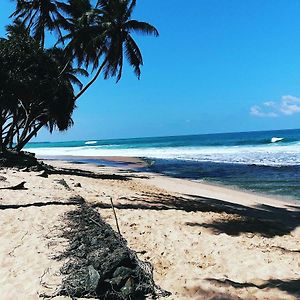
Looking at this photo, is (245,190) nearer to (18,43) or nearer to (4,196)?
(4,196)

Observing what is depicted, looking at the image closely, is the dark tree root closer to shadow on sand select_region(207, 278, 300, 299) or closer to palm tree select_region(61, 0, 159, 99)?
shadow on sand select_region(207, 278, 300, 299)

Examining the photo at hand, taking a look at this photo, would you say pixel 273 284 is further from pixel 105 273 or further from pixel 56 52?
pixel 56 52

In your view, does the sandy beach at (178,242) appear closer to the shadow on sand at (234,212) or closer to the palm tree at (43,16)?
the shadow on sand at (234,212)

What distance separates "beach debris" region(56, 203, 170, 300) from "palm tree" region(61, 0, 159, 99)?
16.4 metres

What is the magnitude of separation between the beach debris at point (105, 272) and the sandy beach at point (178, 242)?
0.63ft

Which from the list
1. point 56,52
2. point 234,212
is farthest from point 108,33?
point 234,212

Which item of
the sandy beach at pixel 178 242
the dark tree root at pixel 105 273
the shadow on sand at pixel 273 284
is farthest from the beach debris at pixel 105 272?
the shadow on sand at pixel 273 284

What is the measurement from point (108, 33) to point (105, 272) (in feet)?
59.2

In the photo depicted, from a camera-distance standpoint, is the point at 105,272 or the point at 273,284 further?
the point at 273,284

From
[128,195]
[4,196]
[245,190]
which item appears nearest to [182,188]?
[245,190]

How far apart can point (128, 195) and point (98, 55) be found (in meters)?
13.4

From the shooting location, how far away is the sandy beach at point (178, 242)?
435cm

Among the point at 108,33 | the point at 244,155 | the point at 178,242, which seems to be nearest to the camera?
the point at 178,242

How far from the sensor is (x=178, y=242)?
613cm
